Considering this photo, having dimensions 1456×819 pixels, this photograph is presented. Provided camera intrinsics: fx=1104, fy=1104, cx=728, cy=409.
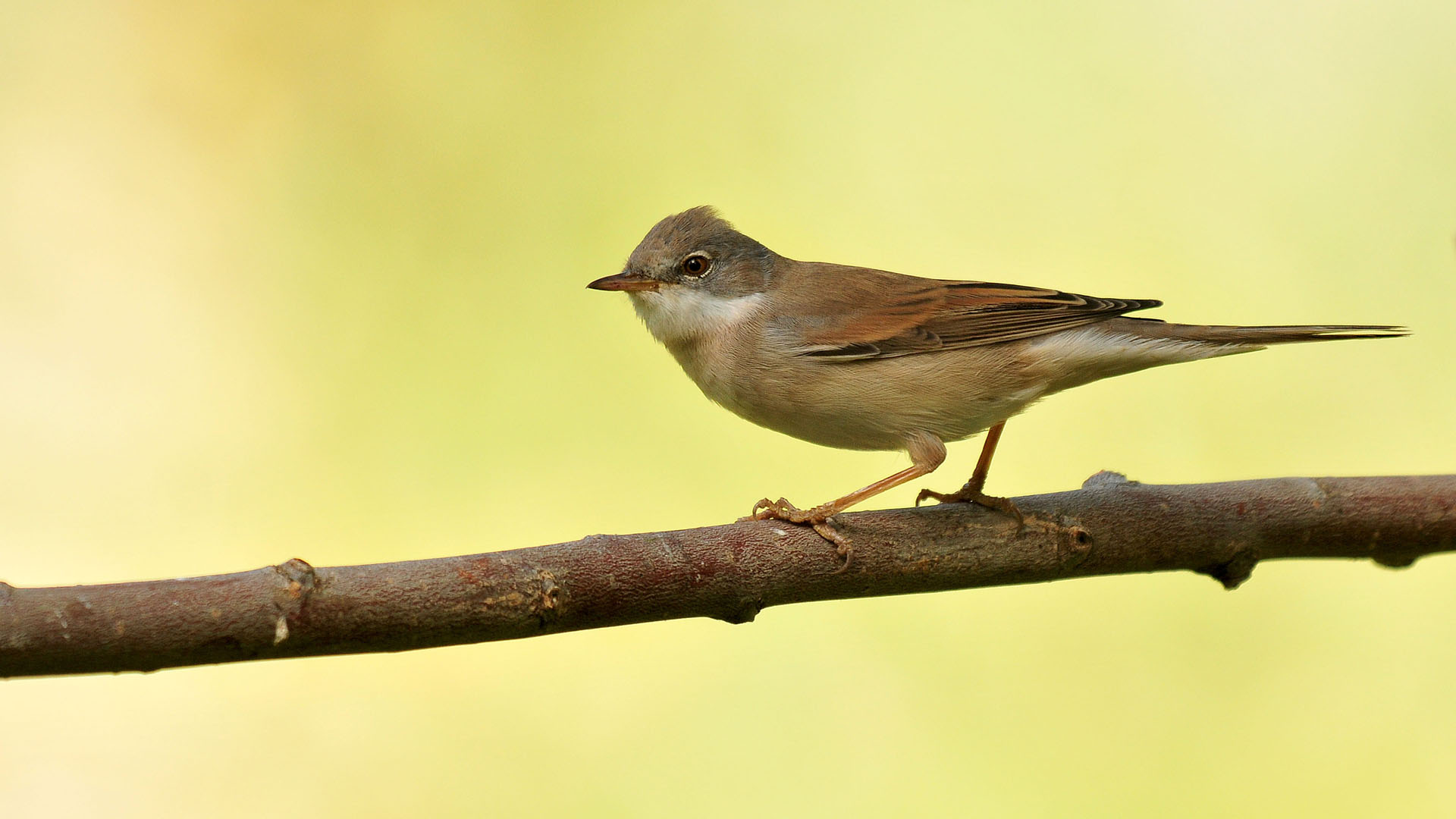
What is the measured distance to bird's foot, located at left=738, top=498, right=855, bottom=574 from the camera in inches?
125

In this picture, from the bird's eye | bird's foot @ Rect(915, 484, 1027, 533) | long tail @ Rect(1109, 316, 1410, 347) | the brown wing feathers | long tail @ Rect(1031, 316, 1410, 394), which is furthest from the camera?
the bird's eye

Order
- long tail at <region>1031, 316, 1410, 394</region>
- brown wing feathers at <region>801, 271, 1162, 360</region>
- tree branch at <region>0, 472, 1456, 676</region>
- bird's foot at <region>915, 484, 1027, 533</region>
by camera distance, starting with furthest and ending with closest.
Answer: brown wing feathers at <region>801, 271, 1162, 360</region>, long tail at <region>1031, 316, 1410, 394</region>, bird's foot at <region>915, 484, 1027, 533</region>, tree branch at <region>0, 472, 1456, 676</region>

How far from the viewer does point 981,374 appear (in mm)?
4250

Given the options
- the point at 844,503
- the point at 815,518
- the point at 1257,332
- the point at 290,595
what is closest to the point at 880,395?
the point at 844,503

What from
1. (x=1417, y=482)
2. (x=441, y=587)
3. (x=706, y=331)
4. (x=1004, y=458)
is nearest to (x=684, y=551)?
(x=441, y=587)

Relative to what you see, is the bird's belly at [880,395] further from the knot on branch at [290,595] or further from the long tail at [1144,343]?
the knot on branch at [290,595]

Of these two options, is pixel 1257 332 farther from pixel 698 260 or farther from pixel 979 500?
pixel 698 260

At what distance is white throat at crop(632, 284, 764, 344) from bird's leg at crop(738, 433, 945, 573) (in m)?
0.90

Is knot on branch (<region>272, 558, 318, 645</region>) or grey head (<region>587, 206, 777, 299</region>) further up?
grey head (<region>587, 206, 777, 299</region>)

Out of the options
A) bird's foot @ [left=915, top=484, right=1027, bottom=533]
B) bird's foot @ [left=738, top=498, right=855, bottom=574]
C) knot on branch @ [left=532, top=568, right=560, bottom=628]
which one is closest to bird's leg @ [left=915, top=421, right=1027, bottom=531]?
bird's foot @ [left=915, top=484, right=1027, bottom=533]

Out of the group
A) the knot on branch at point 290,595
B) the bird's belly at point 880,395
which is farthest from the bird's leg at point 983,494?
the knot on branch at point 290,595

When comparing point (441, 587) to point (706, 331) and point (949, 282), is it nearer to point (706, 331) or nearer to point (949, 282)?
point (706, 331)

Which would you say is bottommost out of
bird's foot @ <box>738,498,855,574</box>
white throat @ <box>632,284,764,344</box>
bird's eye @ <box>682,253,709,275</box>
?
bird's foot @ <box>738,498,855,574</box>

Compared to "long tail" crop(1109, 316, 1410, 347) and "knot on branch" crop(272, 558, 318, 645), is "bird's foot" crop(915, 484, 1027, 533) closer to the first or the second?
"long tail" crop(1109, 316, 1410, 347)
